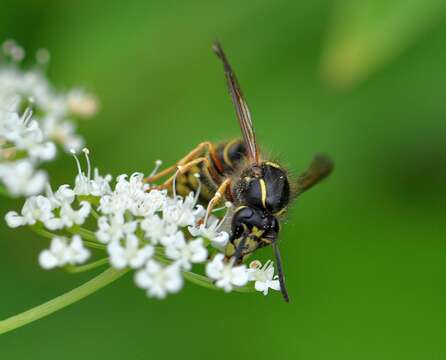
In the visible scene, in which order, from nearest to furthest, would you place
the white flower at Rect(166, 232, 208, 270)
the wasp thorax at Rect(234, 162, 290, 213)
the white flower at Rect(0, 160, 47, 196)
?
the white flower at Rect(0, 160, 47, 196) → the white flower at Rect(166, 232, 208, 270) → the wasp thorax at Rect(234, 162, 290, 213)

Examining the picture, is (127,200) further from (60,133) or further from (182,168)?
(60,133)

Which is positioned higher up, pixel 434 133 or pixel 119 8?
pixel 119 8

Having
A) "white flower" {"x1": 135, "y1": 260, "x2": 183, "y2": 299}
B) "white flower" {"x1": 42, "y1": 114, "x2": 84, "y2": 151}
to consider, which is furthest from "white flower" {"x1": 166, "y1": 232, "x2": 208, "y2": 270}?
"white flower" {"x1": 42, "y1": 114, "x2": 84, "y2": 151}

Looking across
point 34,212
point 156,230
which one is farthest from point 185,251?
point 34,212

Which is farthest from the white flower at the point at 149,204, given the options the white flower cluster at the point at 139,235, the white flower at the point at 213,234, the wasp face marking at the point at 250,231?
the wasp face marking at the point at 250,231

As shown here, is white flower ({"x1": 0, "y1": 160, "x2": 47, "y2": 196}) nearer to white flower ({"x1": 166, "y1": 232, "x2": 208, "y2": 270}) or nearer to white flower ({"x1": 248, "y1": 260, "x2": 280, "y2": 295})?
white flower ({"x1": 166, "y1": 232, "x2": 208, "y2": 270})

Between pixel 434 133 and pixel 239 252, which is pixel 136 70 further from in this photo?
pixel 239 252

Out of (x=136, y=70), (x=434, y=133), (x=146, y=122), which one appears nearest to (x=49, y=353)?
(x=146, y=122)
